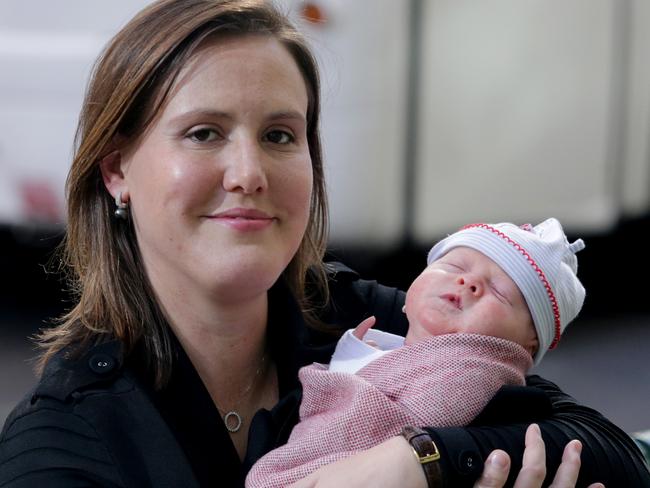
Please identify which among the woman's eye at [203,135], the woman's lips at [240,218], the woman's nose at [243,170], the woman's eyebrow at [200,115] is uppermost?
the woman's eyebrow at [200,115]

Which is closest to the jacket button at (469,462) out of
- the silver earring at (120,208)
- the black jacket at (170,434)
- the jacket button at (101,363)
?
the black jacket at (170,434)

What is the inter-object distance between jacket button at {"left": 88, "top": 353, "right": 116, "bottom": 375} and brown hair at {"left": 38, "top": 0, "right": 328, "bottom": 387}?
2.9 inches

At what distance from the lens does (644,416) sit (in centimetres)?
533

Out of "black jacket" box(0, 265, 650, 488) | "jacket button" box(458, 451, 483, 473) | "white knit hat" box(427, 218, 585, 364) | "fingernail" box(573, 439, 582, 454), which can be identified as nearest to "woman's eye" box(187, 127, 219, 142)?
"black jacket" box(0, 265, 650, 488)

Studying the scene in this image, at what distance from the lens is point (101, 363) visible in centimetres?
246

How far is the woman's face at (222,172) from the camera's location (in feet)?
8.18

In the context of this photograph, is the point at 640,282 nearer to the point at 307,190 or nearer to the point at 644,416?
the point at 644,416

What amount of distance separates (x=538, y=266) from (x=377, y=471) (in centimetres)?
→ 63

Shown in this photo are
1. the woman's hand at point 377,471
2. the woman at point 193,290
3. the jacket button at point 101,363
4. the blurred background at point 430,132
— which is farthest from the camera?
the blurred background at point 430,132

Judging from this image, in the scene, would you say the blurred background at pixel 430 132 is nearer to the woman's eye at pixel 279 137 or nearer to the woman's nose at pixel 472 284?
the woman's eye at pixel 279 137

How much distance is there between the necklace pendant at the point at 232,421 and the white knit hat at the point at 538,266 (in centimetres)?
60

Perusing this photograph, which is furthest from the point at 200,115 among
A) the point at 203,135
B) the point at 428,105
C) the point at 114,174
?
the point at 428,105

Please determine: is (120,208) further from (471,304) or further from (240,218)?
(471,304)

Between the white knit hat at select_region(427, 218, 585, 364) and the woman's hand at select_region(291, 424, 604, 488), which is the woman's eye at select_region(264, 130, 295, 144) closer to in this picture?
the white knit hat at select_region(427, 218, 585, 364)
